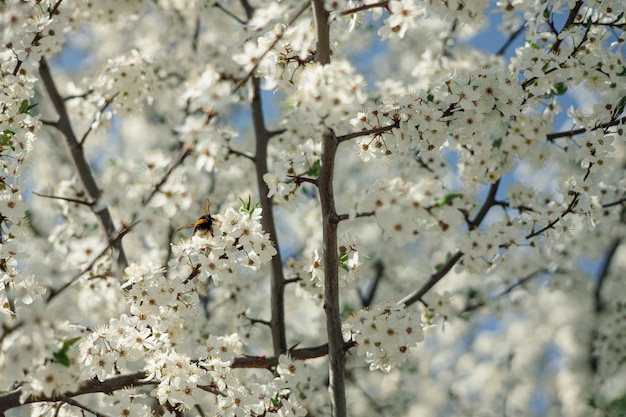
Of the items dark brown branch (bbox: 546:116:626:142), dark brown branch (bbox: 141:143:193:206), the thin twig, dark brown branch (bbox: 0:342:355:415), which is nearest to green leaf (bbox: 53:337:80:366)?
dark brown branch (bbox: 0:342:355:415)

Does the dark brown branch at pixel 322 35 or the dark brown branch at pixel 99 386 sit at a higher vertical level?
the dark brown branch at pixel 322 35

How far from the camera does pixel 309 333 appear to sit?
727 centimetres

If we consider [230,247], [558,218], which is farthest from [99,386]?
[558,218]

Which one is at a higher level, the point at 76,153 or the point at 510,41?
the point at 510,41

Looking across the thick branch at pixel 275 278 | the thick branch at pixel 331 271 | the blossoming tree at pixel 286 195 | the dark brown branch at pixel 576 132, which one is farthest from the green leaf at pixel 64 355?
the dark brown branch at pixel 576 132

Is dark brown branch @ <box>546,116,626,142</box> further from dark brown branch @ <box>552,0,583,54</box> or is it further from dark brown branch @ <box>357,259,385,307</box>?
dark brown branch @ <box>357,259,385,307</box>

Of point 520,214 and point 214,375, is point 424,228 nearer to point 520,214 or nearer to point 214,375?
point 520,214

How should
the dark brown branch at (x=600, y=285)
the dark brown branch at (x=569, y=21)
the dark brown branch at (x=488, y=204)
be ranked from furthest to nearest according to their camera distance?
the dark brown branch at (x=600, y=285)
the dark brown branch at (x=488, y=204)
the dark brown branch at (x=569, y=21)

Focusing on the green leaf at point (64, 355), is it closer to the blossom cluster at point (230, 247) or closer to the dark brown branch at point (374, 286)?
the blossom cluster at point (230, 247)

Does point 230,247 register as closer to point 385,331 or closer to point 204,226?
point 204,226

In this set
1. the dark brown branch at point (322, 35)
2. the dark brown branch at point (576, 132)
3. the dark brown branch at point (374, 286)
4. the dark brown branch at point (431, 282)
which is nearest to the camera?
the dark brown branch at point (322, 35)

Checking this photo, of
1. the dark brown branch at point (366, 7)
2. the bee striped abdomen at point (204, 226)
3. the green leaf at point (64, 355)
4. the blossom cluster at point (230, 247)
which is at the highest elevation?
the dark brown branch at point (366, 7)

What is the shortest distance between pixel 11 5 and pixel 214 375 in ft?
6.45

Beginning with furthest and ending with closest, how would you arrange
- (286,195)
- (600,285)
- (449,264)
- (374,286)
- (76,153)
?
(600,285) < (374,286) < (76,153) < (449,264) < (286,195)
